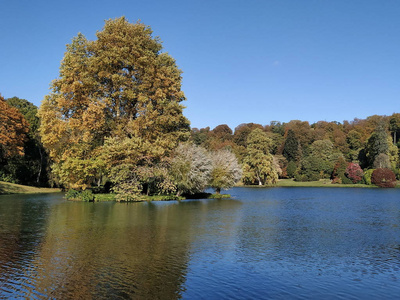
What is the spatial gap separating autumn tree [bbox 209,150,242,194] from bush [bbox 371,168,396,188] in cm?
5418

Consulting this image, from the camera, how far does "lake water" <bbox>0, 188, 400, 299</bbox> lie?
12.1 metres

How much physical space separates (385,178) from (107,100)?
7897 centimetres

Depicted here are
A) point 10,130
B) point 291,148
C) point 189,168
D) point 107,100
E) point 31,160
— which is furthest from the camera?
point 291,148

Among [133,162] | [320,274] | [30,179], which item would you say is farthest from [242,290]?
[30,179]

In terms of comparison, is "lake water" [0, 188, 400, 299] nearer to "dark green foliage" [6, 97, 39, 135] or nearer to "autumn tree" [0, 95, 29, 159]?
Result: "autumn tree" [0, 95, 29, 159]

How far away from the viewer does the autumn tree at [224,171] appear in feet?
173

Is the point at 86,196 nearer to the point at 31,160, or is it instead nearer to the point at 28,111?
the point at 31,160

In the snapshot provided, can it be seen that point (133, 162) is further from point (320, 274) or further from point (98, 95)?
point (320, 274)

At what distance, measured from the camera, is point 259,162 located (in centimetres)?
9619

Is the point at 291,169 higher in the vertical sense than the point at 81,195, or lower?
higher

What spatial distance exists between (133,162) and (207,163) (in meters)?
11.6

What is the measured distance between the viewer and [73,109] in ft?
144

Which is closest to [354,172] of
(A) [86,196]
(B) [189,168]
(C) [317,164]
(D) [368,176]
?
(D) [368,176]

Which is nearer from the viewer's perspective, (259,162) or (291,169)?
(259,162)
